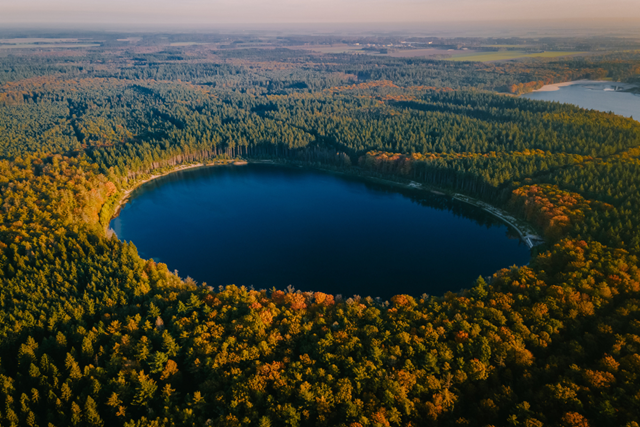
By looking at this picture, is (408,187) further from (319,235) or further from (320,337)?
(320,337)

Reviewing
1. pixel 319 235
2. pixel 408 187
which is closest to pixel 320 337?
pixel 319 235

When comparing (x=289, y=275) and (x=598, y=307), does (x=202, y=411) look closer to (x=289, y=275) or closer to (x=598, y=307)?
(x=289, y=275)

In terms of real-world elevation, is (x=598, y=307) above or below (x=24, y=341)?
above

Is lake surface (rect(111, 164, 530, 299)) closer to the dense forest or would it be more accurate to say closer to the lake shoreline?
the lake shoreline

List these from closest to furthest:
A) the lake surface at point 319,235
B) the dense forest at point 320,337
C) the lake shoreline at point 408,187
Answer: the dense forest at point 320,337 < the lake surface at point 319,235 < the lake shoreline at point 408,187

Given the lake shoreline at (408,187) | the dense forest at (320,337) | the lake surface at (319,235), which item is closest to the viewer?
the dense forest at (320,337)

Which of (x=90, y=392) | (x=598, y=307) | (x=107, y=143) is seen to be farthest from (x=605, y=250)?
(x=107, y=143)

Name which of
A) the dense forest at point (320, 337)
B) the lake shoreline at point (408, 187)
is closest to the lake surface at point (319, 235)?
the lake shoreline at point (408, 187)

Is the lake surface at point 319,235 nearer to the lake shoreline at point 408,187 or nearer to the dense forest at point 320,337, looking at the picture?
the lake shoreline at point 408,187
